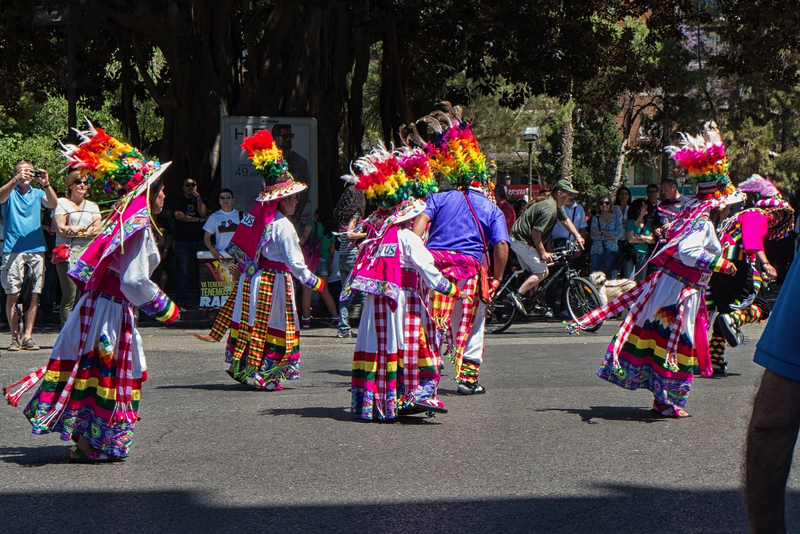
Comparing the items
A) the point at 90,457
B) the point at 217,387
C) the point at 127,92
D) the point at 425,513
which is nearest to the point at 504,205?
the point at 217,387

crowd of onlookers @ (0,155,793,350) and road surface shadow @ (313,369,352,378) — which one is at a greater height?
crowd of onlookers @ (0,155,793,350)

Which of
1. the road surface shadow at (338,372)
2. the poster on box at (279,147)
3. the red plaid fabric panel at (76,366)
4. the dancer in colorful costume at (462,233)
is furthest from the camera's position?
the poster on box at (279,147)

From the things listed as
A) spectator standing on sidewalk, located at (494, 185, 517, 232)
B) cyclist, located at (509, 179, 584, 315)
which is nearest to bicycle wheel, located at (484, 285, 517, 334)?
cyclist, located at (509, 179, 584, 315)

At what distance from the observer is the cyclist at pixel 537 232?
1271 cm

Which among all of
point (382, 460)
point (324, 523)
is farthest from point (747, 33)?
point (324, 523)

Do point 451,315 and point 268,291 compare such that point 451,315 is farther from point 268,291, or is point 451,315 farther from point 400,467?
point 400,467

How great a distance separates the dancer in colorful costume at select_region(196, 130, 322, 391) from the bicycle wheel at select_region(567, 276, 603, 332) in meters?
5.70

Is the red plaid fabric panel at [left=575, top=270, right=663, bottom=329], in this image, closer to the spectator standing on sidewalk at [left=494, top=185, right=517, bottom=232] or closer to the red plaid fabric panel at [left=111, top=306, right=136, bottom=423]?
the red plaid fabric panel at [left=111, top=306, right=136, bottom=423]

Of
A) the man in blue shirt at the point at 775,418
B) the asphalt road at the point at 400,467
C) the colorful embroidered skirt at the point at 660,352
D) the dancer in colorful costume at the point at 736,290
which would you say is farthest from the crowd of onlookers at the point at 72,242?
the man in blue shirt at the point at 775,418

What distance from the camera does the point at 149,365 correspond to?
9625 mm

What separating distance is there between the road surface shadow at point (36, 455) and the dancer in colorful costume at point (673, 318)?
3.60 m

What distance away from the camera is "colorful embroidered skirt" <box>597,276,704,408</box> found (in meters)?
6.87

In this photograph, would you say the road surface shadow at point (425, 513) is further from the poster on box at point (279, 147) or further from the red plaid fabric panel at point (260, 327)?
the poster on box at point (279, 147)

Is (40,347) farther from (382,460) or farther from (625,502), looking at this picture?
(625,502)
